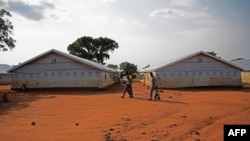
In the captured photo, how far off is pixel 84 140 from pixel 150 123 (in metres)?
3.20

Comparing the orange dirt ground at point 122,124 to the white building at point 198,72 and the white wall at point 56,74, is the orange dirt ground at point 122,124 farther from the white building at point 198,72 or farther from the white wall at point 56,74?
the white building at point 198,72

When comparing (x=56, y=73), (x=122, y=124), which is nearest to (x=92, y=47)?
(x=56, y=73)

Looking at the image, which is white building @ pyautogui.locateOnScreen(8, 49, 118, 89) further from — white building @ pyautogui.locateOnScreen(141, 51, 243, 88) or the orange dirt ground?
the orange dirt ground

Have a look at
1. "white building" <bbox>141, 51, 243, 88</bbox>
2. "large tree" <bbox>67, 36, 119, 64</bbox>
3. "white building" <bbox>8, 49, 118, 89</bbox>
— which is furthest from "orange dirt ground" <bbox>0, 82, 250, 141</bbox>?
"large tree" <bbox>67, 36, 119, 64</bbox>

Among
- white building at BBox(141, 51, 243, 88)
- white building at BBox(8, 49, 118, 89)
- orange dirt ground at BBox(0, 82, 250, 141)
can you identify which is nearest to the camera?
orange dirt ground at BBox(0, 82, 250, 141)

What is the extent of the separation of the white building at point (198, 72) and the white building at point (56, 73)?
7.30 m

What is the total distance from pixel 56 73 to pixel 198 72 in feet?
52.0

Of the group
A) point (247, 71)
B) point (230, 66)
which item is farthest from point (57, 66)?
point (247, 71)

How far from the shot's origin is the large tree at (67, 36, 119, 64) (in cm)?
6438

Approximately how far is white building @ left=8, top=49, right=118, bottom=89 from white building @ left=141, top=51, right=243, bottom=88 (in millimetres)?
7302

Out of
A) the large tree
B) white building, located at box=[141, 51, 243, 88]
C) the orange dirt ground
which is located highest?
the large tree

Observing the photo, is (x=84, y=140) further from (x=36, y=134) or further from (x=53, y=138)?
(x=36, y=134)

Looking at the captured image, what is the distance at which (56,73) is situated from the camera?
29188mm

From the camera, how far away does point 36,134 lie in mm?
9352
